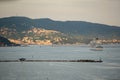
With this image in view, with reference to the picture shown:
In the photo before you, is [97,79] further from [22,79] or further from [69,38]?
[69,38]

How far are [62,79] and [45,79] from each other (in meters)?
1.35

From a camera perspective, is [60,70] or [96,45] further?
[96,45]

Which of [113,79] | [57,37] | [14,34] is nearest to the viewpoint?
[113,79]

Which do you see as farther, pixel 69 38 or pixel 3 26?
pixel 69 38

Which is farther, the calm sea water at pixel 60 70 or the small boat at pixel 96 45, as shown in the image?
the small boat at pixel 96 45

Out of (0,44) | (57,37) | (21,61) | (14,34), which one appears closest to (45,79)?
(21,61)

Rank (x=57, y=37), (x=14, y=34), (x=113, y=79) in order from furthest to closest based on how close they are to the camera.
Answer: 1. (x=57, y=37)
2. (x=14, y=34)
3. (x=113, y=79)

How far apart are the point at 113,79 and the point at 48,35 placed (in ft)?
171

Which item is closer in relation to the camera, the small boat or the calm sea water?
the calm sea water

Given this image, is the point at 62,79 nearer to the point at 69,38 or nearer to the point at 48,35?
the point at 48,35

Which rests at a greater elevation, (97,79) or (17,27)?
(17,27)

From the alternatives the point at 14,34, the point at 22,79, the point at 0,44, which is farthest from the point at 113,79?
the point at 0,44

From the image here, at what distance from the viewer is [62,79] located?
2255 centimetres

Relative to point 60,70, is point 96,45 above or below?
above
